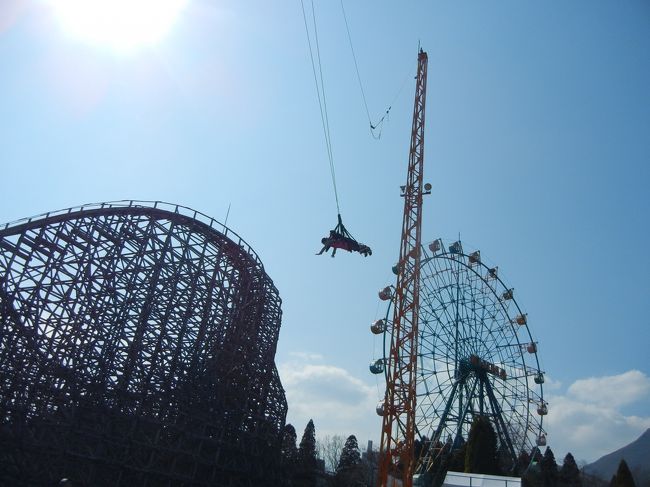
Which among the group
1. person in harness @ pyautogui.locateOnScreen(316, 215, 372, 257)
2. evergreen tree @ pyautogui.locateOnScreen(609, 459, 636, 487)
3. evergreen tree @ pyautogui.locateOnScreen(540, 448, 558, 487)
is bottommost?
evergreen tree @ pyautogui.locateOnScreen(609, 459, 636, 487)

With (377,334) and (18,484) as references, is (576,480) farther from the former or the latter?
(18,484)

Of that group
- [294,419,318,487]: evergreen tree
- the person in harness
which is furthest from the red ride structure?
[294,419,318,487]: evergreen tree

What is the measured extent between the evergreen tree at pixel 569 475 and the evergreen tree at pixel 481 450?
917 inches

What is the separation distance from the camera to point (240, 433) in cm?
2747

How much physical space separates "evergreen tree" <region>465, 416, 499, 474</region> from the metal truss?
11805 mm

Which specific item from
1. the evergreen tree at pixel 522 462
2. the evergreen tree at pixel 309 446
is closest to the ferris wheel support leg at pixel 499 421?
the evergreen tree at pixel 522 462

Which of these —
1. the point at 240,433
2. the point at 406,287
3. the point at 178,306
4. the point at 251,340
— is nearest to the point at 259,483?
the point at 240,433

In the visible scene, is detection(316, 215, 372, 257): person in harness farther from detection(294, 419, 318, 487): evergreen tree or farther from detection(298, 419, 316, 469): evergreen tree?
detection(298, 419, 316, 469): evergreen tree

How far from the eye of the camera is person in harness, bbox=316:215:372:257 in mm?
24922

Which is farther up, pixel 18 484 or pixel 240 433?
pixel 240 433

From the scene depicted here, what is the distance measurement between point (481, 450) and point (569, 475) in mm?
26011

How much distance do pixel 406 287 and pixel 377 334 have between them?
6.52 m

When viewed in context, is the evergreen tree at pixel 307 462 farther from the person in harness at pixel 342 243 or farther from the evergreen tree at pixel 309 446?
the person in harness at pixel 342 243

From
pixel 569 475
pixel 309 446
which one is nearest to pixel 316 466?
pixel 309 446
